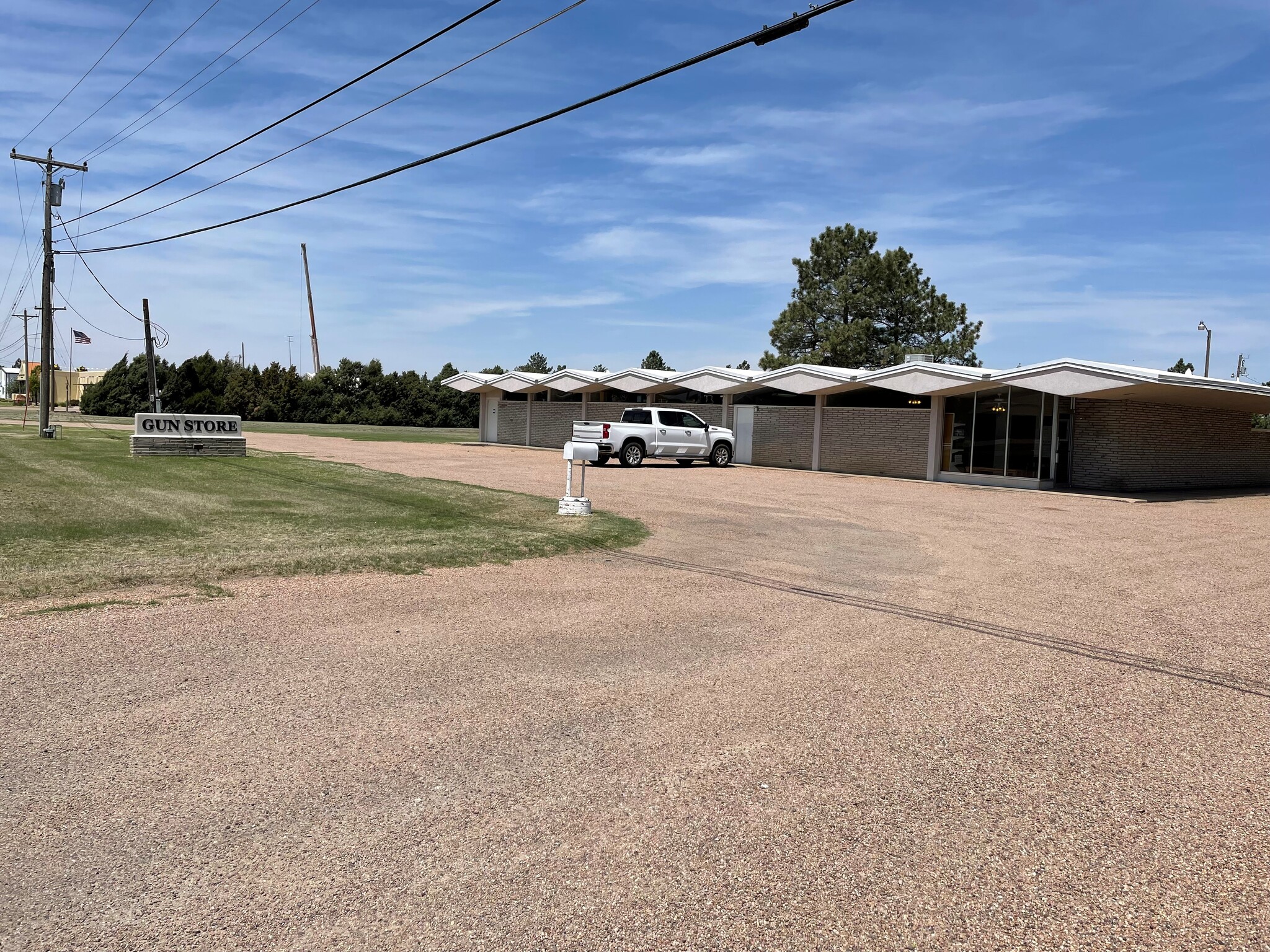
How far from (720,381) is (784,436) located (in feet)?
11.0

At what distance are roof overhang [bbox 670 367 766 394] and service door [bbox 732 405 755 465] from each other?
0.78 meters

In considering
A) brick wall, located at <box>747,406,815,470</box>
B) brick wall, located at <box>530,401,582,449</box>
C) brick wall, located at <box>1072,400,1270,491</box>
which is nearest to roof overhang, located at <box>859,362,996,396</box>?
brick wall, located at <box>1072,400,1270,491</box>

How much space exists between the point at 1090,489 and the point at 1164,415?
3.69m

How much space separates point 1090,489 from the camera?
25500mm

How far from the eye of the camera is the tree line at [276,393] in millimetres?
71312

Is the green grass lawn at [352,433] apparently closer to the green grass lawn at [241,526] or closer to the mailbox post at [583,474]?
the green grass lawn at [241,526]

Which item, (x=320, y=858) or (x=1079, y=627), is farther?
(x=1079, y=627)

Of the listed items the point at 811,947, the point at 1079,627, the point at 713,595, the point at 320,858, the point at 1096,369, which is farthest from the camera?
the point at 1096,369

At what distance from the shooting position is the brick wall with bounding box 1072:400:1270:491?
83.5 ft

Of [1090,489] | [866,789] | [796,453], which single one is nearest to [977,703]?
[866,789]

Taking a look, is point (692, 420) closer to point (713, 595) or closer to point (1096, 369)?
point (1096, 369)

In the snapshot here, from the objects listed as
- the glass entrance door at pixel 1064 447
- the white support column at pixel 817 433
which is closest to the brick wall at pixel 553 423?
the white support column at pixel 817 433

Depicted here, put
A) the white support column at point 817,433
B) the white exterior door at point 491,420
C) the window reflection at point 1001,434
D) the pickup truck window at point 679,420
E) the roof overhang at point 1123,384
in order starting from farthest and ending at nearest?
the white exterior door at point 491,420 < the white support column at point 817,433 < the pickup truck window at point 679,420 < the window reflection at point 1001,434 < the roof overhang at point 1123,384

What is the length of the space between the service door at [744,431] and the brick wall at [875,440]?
3.40m
